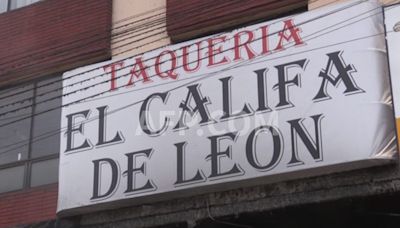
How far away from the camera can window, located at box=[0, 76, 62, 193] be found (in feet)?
40.7

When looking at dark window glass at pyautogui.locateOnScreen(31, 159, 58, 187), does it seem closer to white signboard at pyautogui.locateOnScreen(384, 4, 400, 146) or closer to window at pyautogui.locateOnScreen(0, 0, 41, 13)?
window at pyautogui.locateOnScreen(0, 0, 41, 13)

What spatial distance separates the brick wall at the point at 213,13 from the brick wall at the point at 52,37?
126cm

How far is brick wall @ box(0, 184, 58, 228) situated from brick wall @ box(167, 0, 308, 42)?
3094 mm

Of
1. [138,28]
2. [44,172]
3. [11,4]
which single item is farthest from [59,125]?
[11,4]

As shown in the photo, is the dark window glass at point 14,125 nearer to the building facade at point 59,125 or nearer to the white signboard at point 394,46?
the building facade at point 59,125

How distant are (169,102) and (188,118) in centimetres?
43

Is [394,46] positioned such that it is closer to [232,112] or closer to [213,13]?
[232,112]

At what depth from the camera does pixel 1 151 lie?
42.7 feet

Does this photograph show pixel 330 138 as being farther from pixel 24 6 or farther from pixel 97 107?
pixel 24 6

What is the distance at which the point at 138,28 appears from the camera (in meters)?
12.2

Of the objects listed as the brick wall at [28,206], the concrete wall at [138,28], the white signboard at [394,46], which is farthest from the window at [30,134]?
the white signboard at [394,46]

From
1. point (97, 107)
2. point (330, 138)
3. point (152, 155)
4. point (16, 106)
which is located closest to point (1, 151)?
point (16, 106)

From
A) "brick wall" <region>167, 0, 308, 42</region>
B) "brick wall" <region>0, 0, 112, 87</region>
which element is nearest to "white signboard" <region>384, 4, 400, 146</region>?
"brick wall" <region>167, 0, 308, 42</region>

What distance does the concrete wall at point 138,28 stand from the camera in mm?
12070
